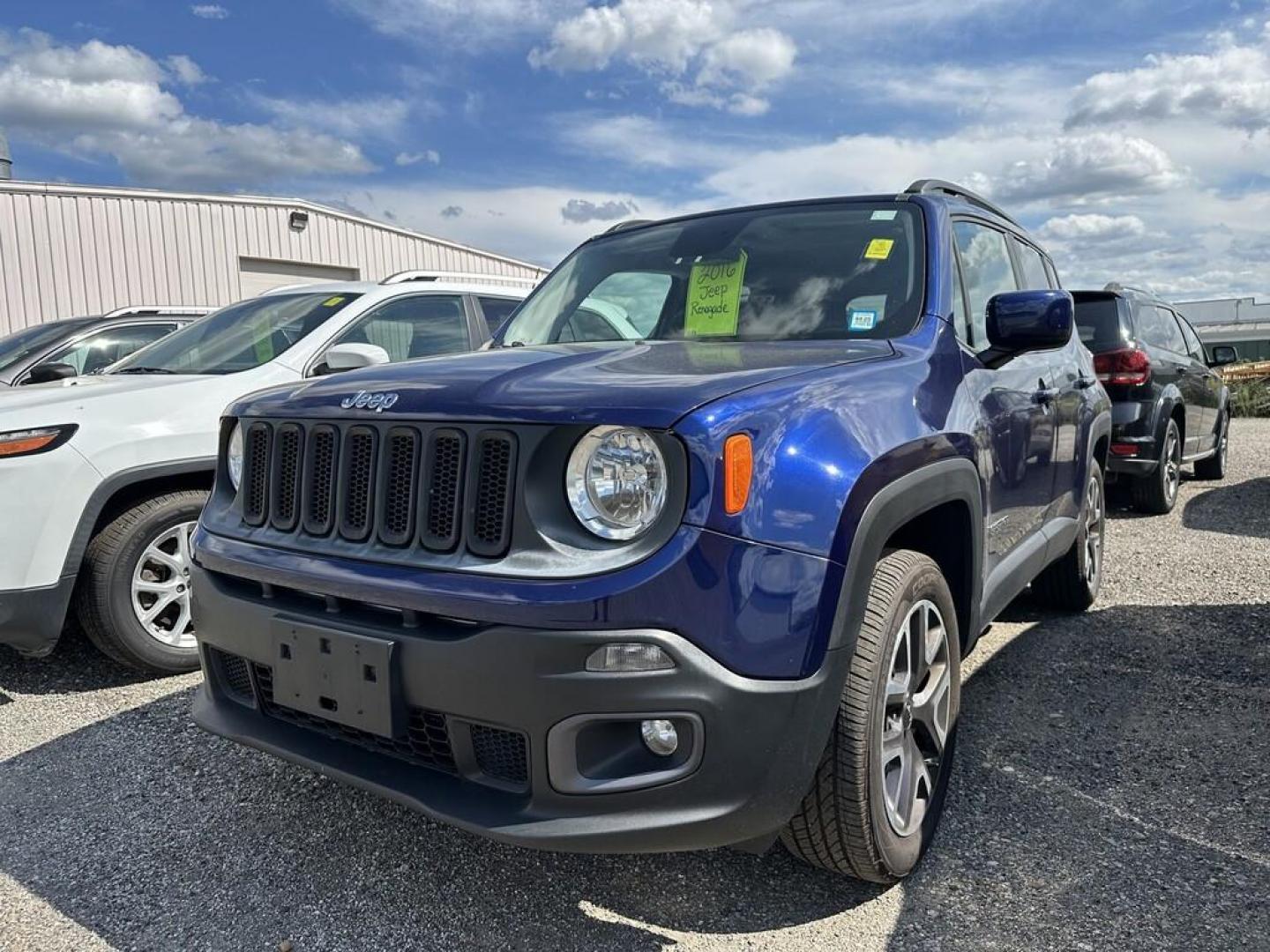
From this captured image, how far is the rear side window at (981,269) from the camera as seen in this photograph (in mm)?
3283

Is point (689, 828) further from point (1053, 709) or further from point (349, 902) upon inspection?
point (1053, 709)

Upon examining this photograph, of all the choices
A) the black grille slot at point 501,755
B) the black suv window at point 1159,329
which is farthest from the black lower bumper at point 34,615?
the black suv window at point 1159,329

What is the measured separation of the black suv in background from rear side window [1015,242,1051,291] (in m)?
2.72

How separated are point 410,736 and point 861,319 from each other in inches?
69.8

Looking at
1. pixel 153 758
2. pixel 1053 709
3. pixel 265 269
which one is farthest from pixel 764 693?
pixel 265 269

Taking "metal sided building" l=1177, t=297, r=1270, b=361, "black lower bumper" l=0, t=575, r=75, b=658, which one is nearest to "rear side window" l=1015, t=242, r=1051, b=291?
"black lower bumper" l=0, t=575, r=75, b=658

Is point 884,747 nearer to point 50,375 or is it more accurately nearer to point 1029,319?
point 1029,319

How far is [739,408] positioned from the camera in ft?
6.53

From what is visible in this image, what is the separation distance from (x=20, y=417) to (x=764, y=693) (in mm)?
3208

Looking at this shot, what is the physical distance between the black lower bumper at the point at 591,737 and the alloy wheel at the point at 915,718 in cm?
39

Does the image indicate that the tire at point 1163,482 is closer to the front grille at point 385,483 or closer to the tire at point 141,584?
the tire at point 141,584

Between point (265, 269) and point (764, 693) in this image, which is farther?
point (265, 269)

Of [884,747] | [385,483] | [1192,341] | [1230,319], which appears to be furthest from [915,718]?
[1230,319]

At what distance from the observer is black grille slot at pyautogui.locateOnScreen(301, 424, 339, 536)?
7.86 feet
